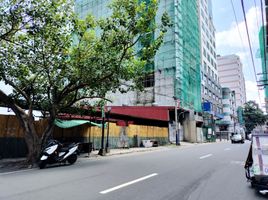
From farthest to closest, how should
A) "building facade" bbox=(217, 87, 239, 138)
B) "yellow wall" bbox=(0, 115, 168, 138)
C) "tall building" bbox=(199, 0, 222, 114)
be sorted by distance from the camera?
"building facade" bbox=(217, 87, 239, 138) < "tall building" bbox=(199, 0, 222, 114) < "yellow wall" bbox=(0, 115, 168, 138)

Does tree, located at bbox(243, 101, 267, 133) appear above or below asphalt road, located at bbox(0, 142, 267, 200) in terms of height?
above

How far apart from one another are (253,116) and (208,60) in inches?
1017

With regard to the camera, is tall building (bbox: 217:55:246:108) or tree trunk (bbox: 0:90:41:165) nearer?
tree trunk (bbox: 0:90:41:165)

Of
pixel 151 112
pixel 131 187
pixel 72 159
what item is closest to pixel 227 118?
pixel 151 112

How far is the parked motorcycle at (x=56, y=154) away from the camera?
11438mm

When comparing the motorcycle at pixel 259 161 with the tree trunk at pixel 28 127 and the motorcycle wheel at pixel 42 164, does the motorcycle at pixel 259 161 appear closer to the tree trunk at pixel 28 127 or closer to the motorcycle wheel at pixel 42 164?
the motorcycle wheel at pixel 42 164

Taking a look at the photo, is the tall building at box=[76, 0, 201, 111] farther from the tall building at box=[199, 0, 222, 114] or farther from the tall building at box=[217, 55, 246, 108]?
the tall building at box=[217, 55, 246, 108]

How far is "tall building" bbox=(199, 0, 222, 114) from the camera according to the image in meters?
62.6

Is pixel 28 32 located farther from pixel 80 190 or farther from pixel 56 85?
pixel 80 190

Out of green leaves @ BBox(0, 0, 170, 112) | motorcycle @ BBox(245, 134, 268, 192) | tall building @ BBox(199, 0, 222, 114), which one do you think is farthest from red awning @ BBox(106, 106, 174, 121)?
motorcycle @ BBox(245, 134, 268, 192)

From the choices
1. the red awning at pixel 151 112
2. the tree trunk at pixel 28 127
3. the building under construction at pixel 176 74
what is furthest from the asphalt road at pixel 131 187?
the building under construction at pixel 176 74

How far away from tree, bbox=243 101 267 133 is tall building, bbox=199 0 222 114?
11.4 meters

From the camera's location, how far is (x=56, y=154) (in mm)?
11992

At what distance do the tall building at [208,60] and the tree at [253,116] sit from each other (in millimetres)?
11426
